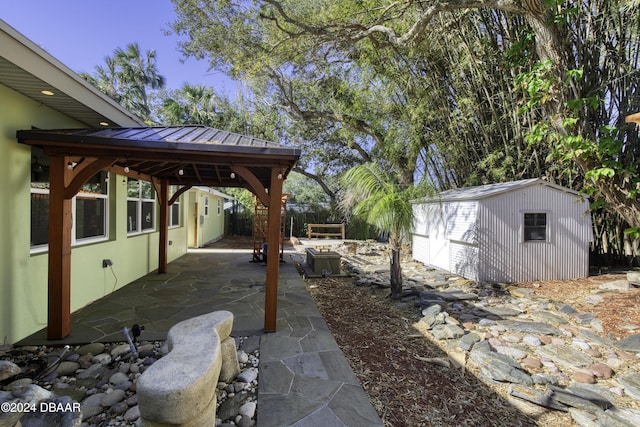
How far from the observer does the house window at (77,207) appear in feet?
11.8

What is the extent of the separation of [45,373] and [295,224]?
15.6 metres

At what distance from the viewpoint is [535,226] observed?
6938 mm

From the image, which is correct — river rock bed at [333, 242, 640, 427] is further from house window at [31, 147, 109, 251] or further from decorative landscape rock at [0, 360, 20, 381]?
house window at [31, 147, 109, 251]

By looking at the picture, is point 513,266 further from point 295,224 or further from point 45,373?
point 295,224

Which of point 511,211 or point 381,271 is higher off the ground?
point 511,211

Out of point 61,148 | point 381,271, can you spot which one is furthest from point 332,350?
point 381,271

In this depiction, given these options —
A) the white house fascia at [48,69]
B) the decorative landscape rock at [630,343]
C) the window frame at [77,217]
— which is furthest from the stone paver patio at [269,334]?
the decorative landscape rock at [630,343]

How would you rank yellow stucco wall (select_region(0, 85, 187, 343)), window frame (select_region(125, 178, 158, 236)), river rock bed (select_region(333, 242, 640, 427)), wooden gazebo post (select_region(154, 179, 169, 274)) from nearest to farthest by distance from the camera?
river rock bed (select_region(333, 242, 640, 427)), yellow stucco wall (select_region(0, 85, 187, 343)), window frame (select_region(125, 178, 158, 236)), wooden gazebo post (select_region(154, 179, 169, 274))

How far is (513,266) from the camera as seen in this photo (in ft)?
22.3

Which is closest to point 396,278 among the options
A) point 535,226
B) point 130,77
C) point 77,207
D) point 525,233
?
point 525,233

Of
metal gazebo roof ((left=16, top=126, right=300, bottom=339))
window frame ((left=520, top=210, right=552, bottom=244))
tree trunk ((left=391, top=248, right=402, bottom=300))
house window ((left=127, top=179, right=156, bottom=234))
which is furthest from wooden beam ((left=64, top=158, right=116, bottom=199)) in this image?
window frame ((left=520, top=210, right=552, bottom=244))

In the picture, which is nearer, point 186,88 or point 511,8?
point 511,8

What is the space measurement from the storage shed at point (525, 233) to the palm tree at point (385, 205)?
1.44 meters

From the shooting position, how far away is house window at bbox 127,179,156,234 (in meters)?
6.10
